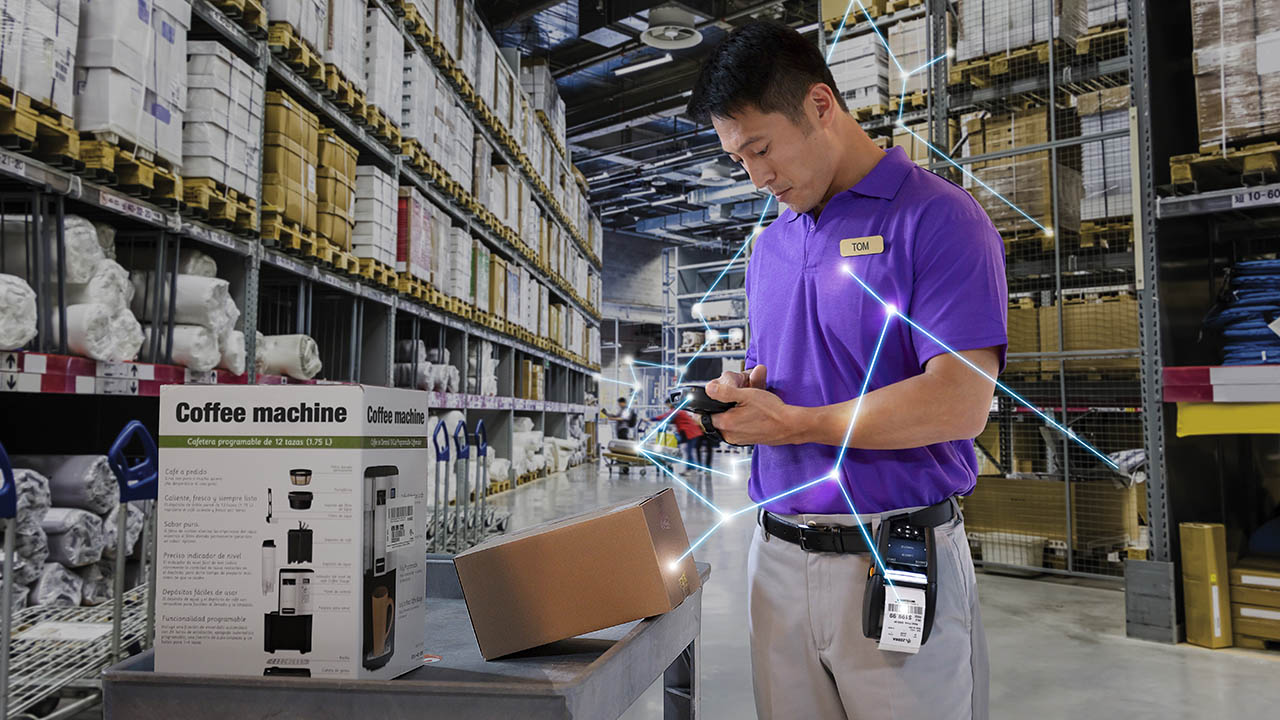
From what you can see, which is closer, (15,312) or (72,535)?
(15,312)

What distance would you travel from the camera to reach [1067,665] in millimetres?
3818

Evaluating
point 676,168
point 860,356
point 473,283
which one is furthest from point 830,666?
point 676,168

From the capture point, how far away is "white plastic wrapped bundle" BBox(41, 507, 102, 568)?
138 inches

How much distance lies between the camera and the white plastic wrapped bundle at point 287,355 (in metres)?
5.02

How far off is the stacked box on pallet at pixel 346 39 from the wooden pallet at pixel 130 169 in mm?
1813

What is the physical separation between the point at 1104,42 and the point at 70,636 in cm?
710

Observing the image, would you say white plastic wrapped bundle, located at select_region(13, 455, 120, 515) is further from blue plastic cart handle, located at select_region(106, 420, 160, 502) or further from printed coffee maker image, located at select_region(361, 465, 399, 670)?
printed coffee maker image, located at select_region(361, 465, 399, 670)

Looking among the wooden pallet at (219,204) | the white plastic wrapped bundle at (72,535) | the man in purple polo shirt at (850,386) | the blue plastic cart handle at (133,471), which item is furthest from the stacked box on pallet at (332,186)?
the man in purple polo shirt at (850,386)

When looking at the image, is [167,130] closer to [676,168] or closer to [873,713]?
[873,713]

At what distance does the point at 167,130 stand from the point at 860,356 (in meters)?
3.64

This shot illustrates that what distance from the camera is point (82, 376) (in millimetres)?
3322

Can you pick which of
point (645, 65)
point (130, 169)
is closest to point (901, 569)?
point (130, 169)

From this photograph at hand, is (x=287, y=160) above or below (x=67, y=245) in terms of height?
above

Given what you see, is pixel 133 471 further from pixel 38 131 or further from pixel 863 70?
pixel 863 70
